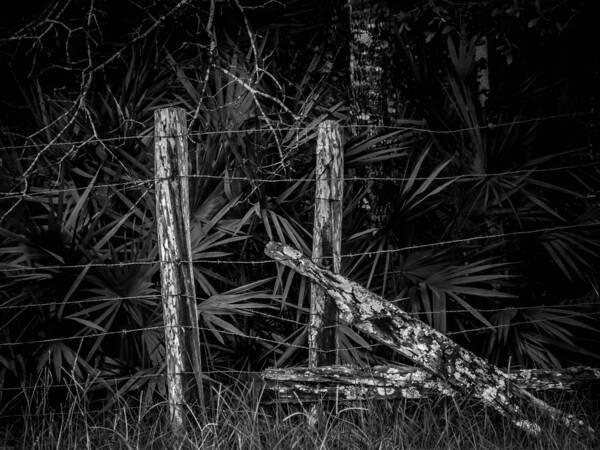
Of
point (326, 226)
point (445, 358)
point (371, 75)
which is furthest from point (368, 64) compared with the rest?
point (445, 358)

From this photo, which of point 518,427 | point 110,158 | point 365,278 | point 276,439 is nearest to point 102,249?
point 110,158

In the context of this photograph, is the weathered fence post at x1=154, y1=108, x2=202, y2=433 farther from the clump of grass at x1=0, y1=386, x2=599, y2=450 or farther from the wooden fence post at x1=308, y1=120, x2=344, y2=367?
the wooden fence post at x1=308, y1=120, x2=344, y2=367

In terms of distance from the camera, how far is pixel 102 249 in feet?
16.9

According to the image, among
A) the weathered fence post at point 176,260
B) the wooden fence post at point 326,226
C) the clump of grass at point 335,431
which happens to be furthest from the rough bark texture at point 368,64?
the clump of grass at point 335,431

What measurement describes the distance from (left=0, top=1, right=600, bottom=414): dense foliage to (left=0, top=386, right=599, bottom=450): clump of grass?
429mm

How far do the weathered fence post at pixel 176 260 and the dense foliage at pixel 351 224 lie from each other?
Result: 0.40 metres

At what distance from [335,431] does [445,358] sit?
0.62 meters

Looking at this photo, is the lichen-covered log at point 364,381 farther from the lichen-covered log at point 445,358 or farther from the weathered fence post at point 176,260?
the weathered fence post at point 176,260

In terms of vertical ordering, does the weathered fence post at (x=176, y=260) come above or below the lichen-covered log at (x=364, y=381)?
above

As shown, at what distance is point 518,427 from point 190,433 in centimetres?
155

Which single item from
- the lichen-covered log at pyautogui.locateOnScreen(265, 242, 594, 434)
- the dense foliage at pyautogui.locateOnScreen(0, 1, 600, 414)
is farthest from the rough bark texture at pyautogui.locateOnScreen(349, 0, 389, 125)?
the lichen-covered log at pyautogui.locateOnScreen(265, 242, 594, 434)

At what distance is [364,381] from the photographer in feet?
11.7

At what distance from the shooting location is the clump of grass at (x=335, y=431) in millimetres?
3492

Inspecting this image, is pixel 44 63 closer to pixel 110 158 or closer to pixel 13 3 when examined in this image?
pixel 13 3
